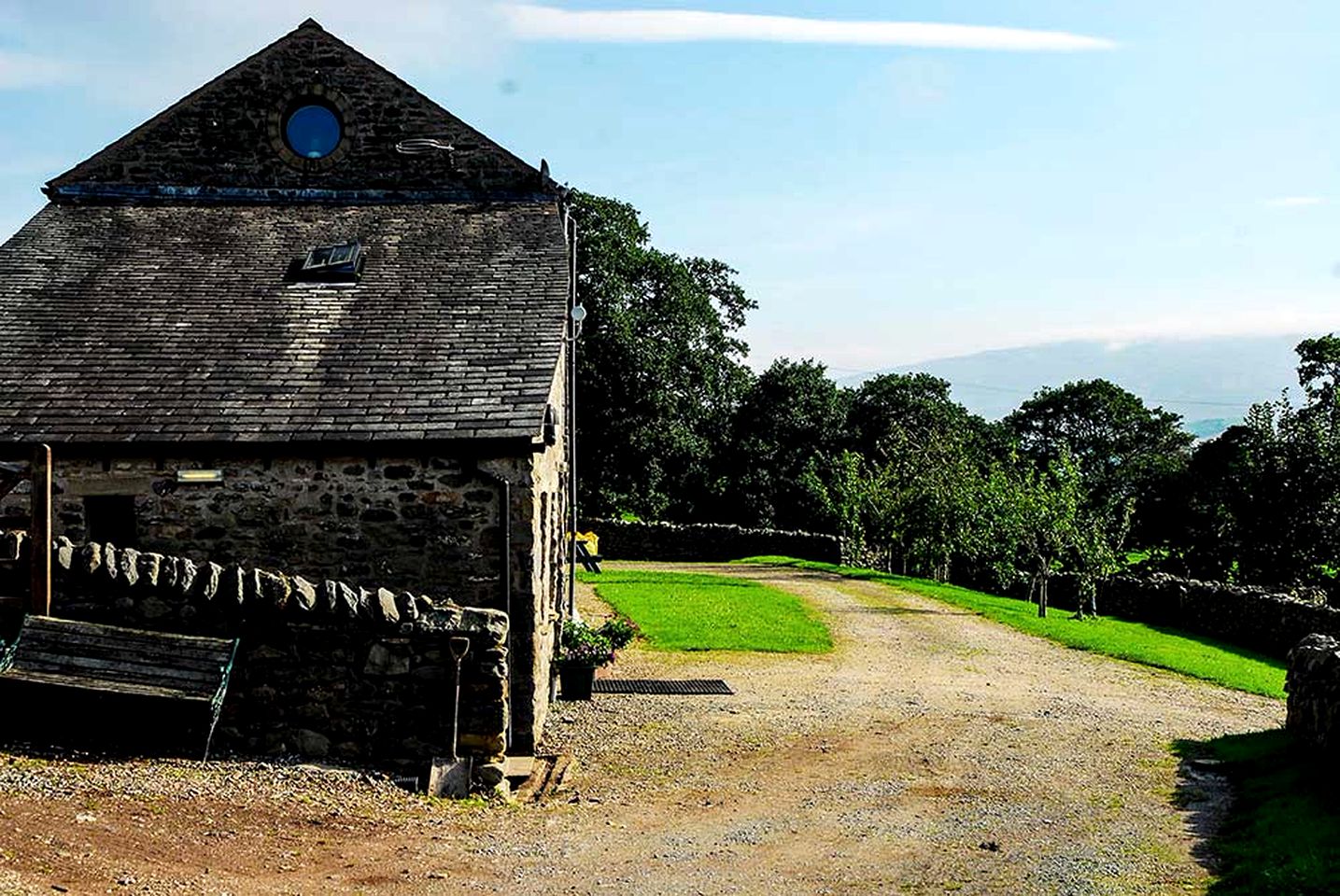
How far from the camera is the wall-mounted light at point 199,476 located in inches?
550

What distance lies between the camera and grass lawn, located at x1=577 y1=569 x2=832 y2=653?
22312 millimetres

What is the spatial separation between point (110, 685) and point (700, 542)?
3944cm

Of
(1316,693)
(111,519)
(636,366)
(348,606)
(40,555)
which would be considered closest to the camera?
(40,555)

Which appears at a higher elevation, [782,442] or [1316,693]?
[782,442]

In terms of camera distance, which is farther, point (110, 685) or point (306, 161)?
point (306, 161)

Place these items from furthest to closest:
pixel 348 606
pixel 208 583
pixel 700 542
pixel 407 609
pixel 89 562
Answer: pixel 700 542
pixel 407 609
pixel 348 606
pixel 208 583
pixel 89 562

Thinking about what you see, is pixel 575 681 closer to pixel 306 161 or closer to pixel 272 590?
pixel 272 590

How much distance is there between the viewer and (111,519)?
14375mm

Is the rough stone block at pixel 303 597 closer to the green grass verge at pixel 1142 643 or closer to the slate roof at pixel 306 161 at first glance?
the slate roof at pixel 306 161

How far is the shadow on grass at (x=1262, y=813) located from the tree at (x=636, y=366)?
30500 mm

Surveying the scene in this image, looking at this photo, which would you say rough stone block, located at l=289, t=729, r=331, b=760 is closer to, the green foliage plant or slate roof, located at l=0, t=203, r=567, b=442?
slate roof, located at l=0, t=203, r=567, b=442

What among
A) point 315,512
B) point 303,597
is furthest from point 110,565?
point 315,512

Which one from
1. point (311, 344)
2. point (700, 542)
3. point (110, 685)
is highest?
point (311, 344)

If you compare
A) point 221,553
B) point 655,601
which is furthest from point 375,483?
point 655,601
